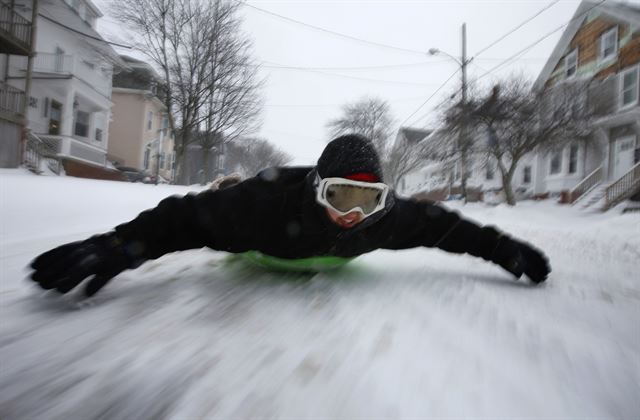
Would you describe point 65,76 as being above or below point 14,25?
below

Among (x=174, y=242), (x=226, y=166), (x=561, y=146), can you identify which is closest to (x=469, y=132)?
(x=561, y=146)

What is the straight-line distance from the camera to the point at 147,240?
4.13 feet

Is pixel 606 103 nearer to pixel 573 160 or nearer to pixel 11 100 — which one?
pixel 573 160

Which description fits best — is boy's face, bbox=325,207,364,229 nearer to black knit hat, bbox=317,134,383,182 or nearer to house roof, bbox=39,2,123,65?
black knit hat, bbox=317,134,383,182

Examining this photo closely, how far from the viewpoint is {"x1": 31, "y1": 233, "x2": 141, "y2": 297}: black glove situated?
104cm

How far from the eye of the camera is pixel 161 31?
13.2 m

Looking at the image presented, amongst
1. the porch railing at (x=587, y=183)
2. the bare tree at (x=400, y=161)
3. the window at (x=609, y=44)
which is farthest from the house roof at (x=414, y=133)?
the porch railing at (x=587, y=183)

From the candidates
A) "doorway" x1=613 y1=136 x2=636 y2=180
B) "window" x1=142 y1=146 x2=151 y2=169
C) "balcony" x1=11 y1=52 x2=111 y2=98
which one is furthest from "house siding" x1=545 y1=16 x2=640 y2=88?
"window" x1=142 y1=146 x2=151 y2=169

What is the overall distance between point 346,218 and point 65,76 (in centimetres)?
1836

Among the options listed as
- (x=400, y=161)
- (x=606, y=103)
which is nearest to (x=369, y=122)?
(x=400, y=161)

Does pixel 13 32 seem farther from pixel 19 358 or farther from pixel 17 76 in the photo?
pixel 19 358

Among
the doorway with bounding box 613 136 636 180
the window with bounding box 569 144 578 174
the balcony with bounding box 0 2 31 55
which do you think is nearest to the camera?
the balcony with bounding box 0 2 31 55

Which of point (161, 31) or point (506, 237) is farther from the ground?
point (161, 31)

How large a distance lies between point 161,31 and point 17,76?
19.2 ft
